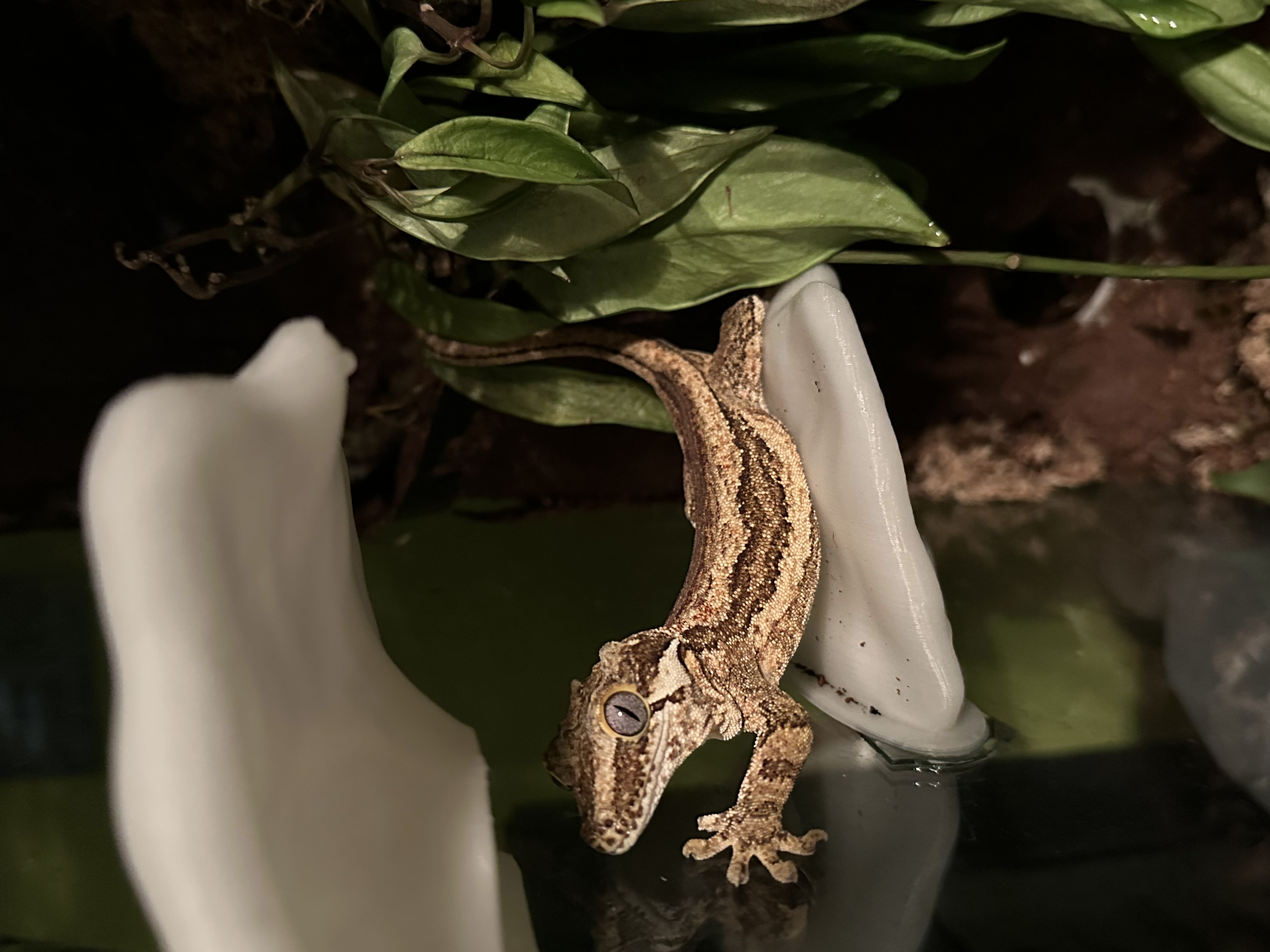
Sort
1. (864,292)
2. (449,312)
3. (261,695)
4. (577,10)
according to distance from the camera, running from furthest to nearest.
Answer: (864,292)
(449,312)
(577,10)
(261,695)

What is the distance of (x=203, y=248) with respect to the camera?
1092mm

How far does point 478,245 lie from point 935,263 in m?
0.53

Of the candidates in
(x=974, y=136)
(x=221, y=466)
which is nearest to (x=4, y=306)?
(x=221, y=466)

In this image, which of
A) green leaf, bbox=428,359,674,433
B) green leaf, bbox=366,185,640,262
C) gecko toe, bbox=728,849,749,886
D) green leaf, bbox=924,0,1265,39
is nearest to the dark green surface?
gecko toe, bbox=728,849,749,886

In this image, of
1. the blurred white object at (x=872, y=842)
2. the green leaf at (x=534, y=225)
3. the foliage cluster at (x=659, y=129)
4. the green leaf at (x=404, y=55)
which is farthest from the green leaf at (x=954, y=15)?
the blurred white object at (x=872, y=842)

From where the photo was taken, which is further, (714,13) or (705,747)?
(705,747)

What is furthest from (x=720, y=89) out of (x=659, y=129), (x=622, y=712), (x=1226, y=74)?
(x=622, y=712)

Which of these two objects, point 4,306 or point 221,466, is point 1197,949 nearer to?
point 221,466

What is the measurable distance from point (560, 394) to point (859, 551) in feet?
1.45

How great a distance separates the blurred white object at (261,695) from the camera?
0.46 metres

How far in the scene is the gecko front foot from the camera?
2.99ft

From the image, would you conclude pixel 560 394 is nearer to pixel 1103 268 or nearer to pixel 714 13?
pixel 714 13

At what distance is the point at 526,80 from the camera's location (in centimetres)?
81

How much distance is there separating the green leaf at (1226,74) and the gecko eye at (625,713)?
0.89 m
